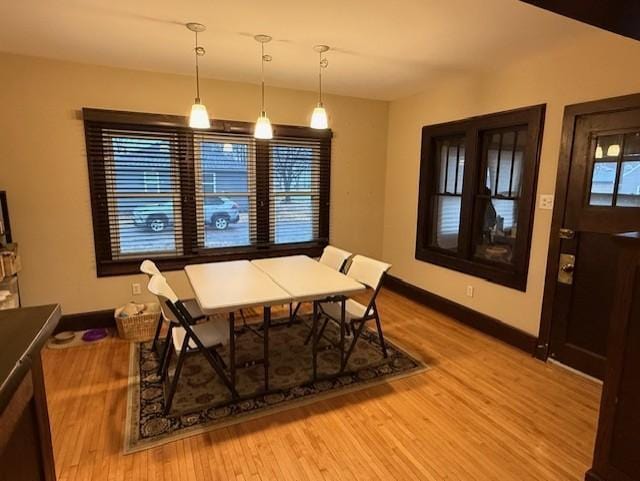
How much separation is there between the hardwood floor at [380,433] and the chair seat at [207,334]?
509mm

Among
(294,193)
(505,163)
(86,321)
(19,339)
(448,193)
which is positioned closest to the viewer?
(19,339)

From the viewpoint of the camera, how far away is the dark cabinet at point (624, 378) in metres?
1.51

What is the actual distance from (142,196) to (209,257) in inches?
34.3

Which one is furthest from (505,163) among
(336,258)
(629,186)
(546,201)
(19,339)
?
(19,339)

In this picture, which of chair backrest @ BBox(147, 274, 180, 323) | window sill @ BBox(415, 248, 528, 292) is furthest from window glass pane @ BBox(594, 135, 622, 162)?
chair backrest @ BBox(147, 274, 180, 323)

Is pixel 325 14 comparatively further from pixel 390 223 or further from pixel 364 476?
pixel 390 223

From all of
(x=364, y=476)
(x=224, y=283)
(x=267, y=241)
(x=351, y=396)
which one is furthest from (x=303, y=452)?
(x=267, y=241)

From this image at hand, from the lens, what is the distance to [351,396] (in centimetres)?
247

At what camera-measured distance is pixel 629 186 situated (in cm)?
240

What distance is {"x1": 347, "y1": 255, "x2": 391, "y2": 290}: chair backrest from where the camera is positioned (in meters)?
2.83

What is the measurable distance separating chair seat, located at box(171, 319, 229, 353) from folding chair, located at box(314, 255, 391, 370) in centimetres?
68

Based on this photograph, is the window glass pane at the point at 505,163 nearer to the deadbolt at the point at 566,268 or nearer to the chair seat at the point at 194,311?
the deadbolt at the point at 566,268

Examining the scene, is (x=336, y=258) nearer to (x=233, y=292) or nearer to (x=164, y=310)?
(x=233, y=292)

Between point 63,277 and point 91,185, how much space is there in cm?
87
